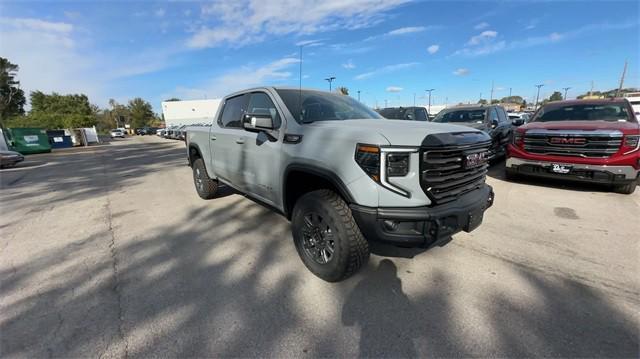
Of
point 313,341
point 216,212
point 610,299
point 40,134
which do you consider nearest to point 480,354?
point 313,341

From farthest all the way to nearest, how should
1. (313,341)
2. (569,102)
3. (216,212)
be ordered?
(569,102) < (216,212) < (313,341)

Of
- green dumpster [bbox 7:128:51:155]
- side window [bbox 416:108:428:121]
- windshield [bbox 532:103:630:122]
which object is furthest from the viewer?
green dumpster [bbox 7:128:51:155]

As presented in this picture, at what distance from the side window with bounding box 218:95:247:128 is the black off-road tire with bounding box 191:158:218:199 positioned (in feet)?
4.08

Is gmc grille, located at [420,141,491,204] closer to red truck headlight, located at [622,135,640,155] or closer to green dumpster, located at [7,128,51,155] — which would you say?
red truck headlight, located at [622,135,640,155]

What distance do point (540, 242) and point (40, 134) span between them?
1075 inches

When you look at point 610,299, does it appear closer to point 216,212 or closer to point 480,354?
point 480,354

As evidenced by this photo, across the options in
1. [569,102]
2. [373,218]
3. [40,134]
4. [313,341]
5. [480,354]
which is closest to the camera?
[480,354]

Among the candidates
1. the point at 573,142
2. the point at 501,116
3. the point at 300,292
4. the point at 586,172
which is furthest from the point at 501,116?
the point at 300,292

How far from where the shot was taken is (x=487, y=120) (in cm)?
842

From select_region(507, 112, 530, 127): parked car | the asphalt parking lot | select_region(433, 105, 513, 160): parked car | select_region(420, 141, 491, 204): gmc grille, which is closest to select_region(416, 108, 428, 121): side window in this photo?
select_region(433, 105, 513, 160): parked car

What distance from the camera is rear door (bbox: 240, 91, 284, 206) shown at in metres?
3.29

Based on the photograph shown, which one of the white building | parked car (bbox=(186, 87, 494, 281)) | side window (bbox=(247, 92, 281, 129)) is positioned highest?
the white building

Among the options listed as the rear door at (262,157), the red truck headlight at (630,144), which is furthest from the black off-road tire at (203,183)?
the red truck headlight at (630,144)

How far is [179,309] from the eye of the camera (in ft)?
8.19
